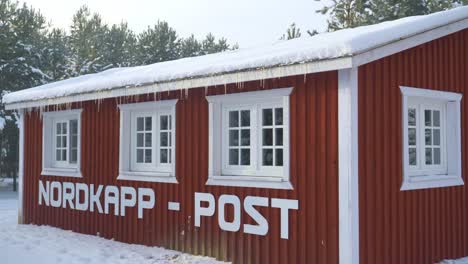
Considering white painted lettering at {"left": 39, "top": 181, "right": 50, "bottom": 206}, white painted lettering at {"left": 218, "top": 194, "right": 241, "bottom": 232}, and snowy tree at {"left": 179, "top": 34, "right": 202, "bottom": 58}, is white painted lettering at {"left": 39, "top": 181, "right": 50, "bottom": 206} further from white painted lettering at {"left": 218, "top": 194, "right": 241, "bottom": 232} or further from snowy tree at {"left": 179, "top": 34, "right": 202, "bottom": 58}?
snowy tree at {"left": 179, "top": 34, "right": 202, "bottom": 58}

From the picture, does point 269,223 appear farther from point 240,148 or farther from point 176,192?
point 176,192

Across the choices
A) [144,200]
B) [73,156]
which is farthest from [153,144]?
[73,156]

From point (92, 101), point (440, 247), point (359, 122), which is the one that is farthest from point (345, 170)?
point (92, 101)

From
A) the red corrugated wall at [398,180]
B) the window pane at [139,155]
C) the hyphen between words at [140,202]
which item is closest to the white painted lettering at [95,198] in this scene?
the hyphen between words at [140,202]

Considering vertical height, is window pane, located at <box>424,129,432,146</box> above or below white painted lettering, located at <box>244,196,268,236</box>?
above

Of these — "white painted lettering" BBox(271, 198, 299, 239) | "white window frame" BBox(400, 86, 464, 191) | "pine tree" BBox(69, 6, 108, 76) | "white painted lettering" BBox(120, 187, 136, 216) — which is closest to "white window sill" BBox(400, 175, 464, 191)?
"white window frame" BBox(400, 86, 464, 191)

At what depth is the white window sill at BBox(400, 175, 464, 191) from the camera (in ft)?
21.7

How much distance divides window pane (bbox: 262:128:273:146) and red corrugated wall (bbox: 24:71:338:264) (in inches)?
18.1

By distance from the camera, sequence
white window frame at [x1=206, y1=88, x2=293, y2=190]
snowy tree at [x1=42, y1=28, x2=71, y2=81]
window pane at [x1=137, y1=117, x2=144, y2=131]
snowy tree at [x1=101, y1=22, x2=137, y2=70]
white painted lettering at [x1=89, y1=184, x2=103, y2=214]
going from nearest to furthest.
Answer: white window frame at [x1=206, y1=88, x2=293, y2=190]
window pane at [x1=137, y1=117, x2=144, y2=131]
white painted lettering at [x1=89, y1=184, x2=103, y2=214]
snowy tree at [x1=42, y1=28, x2=71, y2=81]
snowy tree at [x1=101, y1=22, x2=137, y2=70]

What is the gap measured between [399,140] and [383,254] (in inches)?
52.9

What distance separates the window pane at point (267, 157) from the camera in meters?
6.88

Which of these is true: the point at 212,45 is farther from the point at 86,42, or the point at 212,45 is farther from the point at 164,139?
the point at 164,139

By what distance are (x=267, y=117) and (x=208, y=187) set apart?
1.31m

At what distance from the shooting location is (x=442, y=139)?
7395 millimetres
